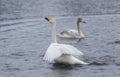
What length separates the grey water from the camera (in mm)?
16266

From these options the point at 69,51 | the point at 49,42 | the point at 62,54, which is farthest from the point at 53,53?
the point at 49,42

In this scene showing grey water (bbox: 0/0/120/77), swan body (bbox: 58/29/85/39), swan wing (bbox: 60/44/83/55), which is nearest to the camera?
swan wing (bbox: 60/44/83/55)

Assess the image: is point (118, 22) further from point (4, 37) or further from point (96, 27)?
point (4, 37)

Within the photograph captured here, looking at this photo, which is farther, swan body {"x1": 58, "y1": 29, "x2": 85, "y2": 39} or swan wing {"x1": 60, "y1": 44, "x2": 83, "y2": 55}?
swan body {"x1": 58, "y1": 29, "x2": 85, "y2": 39}

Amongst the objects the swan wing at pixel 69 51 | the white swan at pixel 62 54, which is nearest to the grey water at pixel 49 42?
the white swan at pixel 62 54

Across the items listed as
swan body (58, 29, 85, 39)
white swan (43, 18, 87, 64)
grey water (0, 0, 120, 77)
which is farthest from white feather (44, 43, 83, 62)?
swan body (58, 29, 85, 39)

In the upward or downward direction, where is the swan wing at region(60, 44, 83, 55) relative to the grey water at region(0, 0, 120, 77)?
upward

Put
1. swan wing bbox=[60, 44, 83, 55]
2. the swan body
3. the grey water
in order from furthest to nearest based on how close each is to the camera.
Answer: the swan body
the grey water
swan wing bbox=[60, 44, 83, 55]

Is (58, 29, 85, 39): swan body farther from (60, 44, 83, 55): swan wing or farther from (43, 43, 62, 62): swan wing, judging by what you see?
(60, 44, 83, 55): swan wing

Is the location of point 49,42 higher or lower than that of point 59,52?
lower

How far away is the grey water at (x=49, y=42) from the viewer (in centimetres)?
1627

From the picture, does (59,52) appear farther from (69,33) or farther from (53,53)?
(69,33)

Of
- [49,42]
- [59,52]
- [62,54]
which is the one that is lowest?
[49,42]

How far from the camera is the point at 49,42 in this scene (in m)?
22.3
